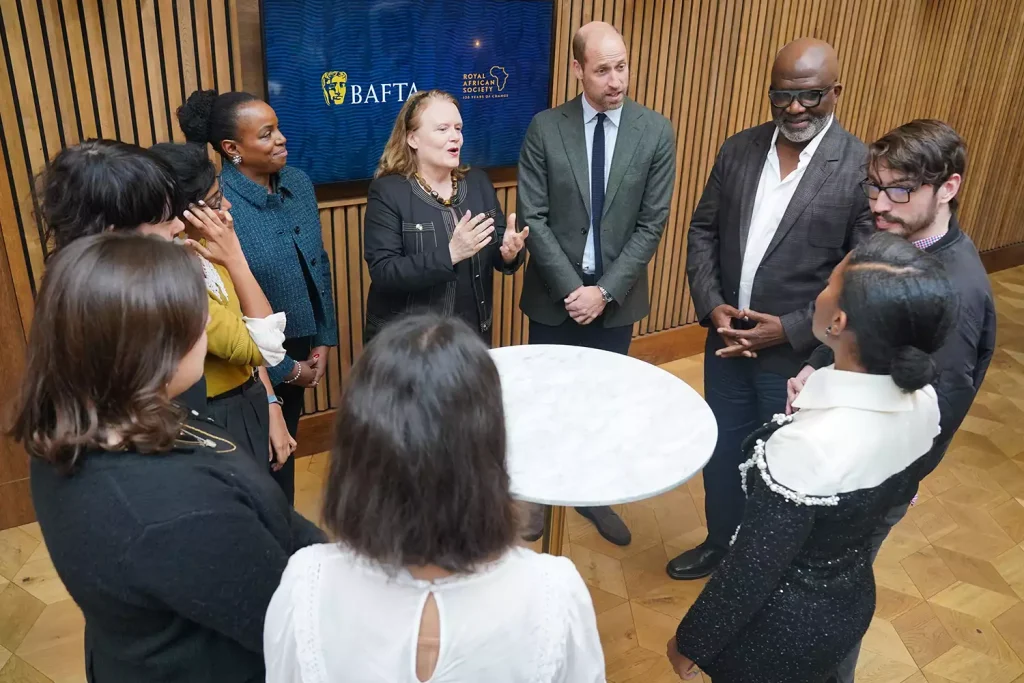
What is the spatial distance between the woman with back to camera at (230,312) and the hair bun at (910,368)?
1575mm

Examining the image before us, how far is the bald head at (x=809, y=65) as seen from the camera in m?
2.64

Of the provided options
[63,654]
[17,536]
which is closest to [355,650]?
[63,654]

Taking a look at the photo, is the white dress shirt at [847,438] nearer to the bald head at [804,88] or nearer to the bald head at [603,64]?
the bald head at [804,88]

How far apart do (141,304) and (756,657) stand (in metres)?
1.52

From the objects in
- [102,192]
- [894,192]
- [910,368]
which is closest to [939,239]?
[894,192]

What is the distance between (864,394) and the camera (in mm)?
1546

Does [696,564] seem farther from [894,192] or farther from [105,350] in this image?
[105,350]

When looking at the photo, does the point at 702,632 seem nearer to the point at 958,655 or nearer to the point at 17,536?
the point at 958,655

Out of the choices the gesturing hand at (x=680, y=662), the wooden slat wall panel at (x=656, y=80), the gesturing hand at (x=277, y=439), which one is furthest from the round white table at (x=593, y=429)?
the wooden slat wall panel at (x=656, y=80)

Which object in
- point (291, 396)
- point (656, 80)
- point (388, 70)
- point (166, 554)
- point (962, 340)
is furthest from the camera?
point (656, 80)

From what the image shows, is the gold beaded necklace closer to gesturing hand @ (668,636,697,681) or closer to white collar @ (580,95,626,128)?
white collar @ (580,95,626,128)

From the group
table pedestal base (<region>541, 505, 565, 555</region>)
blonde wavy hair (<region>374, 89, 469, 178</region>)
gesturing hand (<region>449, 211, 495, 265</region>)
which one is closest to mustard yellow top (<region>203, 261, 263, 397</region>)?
gesturing hand (<region>449, 211, 495, 265</region>)

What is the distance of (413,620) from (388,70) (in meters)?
3.01

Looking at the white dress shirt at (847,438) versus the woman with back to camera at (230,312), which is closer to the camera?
the white dress shirt at (847,438)
